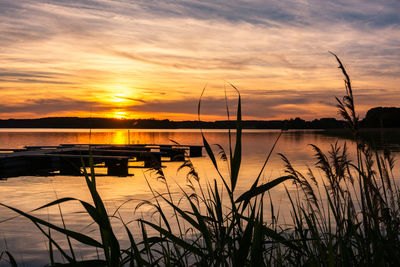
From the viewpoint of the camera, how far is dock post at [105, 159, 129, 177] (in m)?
19.2

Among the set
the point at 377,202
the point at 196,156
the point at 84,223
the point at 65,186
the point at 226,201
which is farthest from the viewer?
the point at 196,156

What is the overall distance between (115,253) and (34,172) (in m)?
19.5

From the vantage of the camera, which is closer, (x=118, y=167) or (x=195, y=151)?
(x=118, y=167)

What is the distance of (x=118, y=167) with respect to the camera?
19391mm

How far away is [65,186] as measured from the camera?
15.6 m

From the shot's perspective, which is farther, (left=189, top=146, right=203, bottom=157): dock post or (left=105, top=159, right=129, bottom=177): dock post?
(left=189, top=146, right=203, bottom=157): dock post

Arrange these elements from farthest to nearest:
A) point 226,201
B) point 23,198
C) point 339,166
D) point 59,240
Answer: point 23,198 < point 226,201 < point 59,240 < point 339,166

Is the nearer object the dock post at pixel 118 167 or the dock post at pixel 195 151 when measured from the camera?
the dock post at pixel 118 167

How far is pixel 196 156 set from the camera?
32.6 m

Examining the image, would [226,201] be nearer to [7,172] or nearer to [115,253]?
[115,253]

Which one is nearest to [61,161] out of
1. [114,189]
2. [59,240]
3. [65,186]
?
[65,186]

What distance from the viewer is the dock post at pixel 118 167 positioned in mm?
19208

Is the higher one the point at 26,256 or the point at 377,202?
the point at 377,202

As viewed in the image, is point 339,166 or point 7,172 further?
point 7,172
